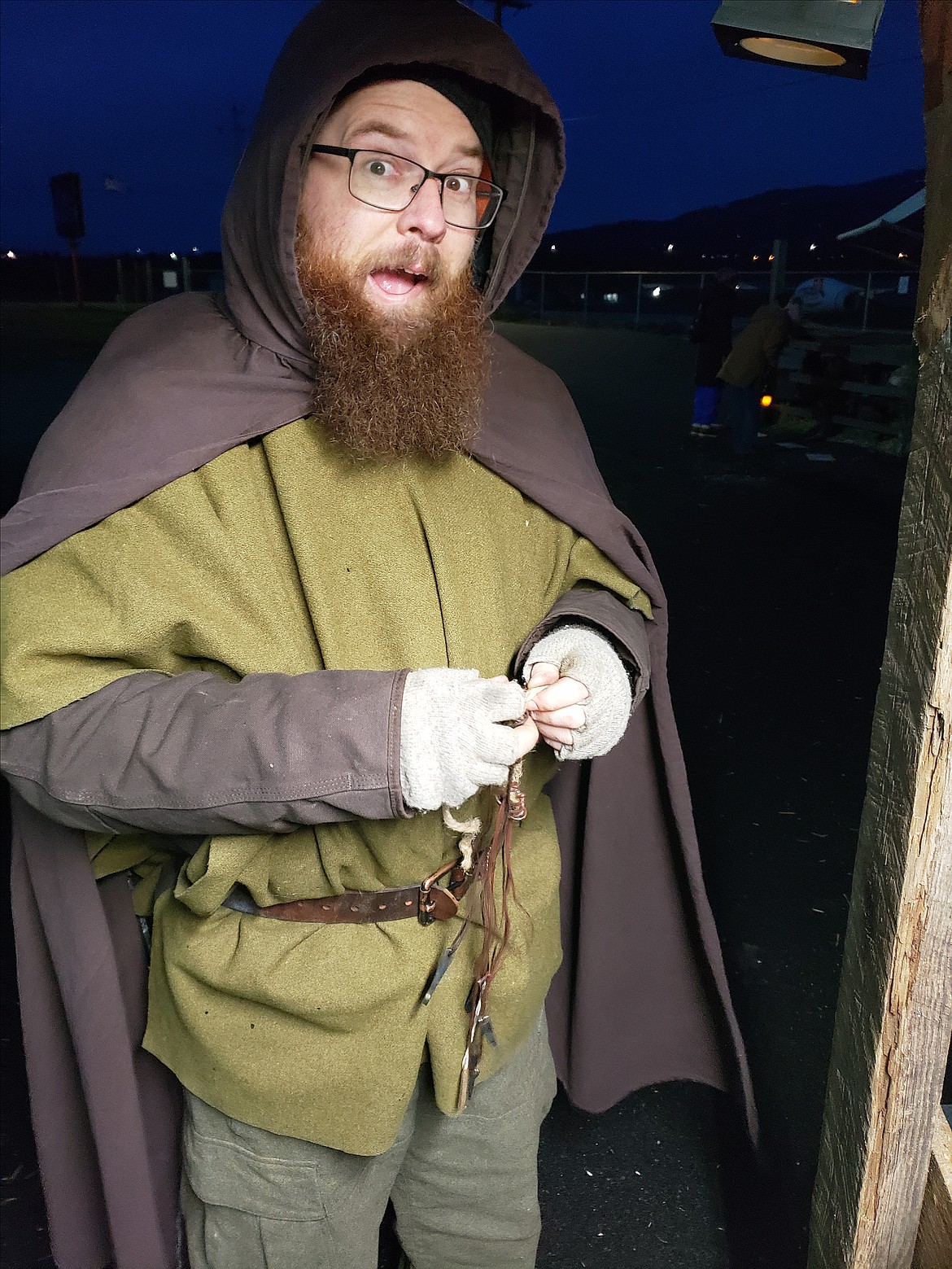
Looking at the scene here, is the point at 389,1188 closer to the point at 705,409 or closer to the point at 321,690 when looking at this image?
the point at 321,690

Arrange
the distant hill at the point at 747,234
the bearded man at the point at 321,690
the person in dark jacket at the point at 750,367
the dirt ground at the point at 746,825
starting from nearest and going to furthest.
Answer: the bearded man at the point at 321,690 → the dirt ground at the point at 746,825 → the person in dark jacket at the point at 750,367 → the distant hill at the point at 747,234

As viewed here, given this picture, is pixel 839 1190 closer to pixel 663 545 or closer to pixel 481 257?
pixel 481 257

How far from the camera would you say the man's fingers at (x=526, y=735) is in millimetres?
1325

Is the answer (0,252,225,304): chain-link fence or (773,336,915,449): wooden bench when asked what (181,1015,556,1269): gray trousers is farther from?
(773,336,915,449): wooden bench

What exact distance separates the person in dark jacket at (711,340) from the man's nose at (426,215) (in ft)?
27.9

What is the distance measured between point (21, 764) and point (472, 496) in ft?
2.36

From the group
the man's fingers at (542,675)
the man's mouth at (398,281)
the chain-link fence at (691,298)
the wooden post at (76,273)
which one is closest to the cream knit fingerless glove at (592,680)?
the man's fingers at (542,675)

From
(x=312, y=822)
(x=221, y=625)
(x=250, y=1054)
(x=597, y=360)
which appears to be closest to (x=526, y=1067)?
(x=250, y=1054)

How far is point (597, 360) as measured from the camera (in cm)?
1273

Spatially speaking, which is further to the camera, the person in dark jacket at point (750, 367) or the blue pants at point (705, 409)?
the blue pants at point (705, 409)

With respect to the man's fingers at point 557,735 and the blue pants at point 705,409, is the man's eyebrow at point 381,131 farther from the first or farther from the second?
the blue pants at point 705,409

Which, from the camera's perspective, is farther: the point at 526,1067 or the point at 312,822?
the point at 526,1067

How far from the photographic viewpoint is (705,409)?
9922 mm

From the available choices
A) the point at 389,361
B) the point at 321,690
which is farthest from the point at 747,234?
the point at 321,690
